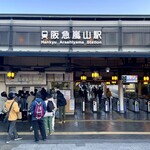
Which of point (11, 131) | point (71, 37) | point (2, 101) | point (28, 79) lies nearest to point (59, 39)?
point (71, 37)

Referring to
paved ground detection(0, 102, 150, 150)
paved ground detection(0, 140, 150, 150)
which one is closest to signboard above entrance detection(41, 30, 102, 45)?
paved ground detection(0, 102, 150, 150)

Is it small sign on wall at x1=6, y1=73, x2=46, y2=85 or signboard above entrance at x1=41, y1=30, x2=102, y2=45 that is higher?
signboard above entrance at x1=41, y1=30, x2=102, y2=45

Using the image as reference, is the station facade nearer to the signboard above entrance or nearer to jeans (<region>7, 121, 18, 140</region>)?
the signboard above entrance

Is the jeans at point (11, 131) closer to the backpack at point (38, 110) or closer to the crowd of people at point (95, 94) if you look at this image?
the backpack at point (38, 110)

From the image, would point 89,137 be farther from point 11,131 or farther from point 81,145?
point 11,131

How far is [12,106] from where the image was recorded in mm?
8180

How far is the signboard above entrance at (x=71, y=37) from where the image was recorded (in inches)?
518

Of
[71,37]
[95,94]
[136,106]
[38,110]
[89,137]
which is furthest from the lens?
[95,94]

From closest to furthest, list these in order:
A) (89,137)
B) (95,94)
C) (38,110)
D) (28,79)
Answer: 1. (38,110)
2. (89,137)
3. (28,79)
4. (95,94)

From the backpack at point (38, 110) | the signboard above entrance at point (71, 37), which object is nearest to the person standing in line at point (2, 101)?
the signboard above entrance at point (71, 37)

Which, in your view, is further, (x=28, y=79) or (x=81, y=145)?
Answer: (x=28, y=79)

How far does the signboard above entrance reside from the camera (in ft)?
43.1

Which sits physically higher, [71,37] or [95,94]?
[71,37]

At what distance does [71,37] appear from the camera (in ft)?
43.2
